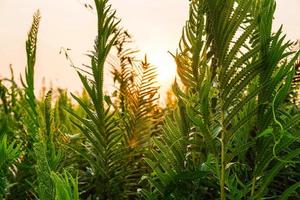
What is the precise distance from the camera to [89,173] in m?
1.25

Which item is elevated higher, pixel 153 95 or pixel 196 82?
pixel 153 95

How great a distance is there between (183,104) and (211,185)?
201 mm

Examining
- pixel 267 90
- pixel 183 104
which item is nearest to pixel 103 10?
pixel 183 104

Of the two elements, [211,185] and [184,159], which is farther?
[211,185]

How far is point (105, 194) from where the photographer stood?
1173 mm

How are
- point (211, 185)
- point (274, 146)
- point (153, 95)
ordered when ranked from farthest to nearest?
1. point (153, 95)
2. point (211, 185)
3. point (274, 146)

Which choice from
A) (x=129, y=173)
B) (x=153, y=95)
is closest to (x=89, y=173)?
(x=129, y=173)

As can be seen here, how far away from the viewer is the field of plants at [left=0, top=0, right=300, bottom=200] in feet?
2.65

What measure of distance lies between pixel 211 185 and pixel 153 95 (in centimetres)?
34

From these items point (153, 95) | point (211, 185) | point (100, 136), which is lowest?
point (211, 185)

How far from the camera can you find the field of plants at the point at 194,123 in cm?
81

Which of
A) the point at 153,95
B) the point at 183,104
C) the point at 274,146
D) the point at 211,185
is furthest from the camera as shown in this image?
the point at 153,95

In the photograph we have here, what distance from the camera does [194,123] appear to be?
31.4 inches

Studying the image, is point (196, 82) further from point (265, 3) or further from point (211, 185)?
point (211, 185)
